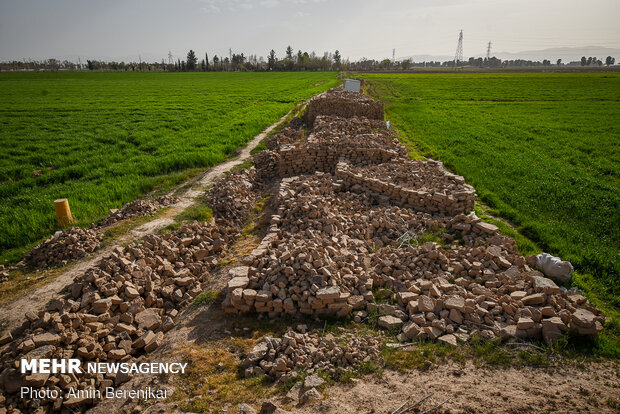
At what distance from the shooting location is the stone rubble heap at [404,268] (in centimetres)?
516

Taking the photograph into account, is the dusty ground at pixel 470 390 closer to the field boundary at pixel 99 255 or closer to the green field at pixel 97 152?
the field boundary at pixel 99 255

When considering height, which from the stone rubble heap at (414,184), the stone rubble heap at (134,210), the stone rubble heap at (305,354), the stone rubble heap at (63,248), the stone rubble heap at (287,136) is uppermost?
the stone rubble heap at (287,136)

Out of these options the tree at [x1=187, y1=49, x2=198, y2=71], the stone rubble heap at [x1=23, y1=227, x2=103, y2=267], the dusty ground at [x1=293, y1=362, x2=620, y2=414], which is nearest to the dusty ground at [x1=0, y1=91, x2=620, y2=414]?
the dusty ground at [x1=293, y1=362, x2=620, y2=414]

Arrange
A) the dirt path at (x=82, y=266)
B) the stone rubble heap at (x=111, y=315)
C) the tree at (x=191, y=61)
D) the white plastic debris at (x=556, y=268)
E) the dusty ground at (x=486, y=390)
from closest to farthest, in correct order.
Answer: the dusty ground at (x=486, y=390)
the stone rubble heap at (x=111, y=315)
the dirt path at (x=82, y=266)
the white plastic debris at (x=556, y=268)
the tree at (x=191, y=61)

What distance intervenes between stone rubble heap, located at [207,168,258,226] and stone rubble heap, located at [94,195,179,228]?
1452mm

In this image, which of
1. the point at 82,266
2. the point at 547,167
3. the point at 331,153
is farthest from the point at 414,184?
the point at 82,266

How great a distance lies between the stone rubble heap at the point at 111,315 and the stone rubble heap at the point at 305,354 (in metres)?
1.85

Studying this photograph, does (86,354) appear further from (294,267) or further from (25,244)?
(25,244)

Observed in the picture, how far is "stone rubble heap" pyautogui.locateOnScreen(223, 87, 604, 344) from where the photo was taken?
516cm

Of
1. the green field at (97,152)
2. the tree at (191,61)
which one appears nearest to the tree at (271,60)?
the tree at (191,61)

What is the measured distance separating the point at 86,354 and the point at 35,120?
977 inches

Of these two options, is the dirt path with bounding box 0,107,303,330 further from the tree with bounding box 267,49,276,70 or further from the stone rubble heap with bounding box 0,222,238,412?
the tree with bounding box 267,49,276,70

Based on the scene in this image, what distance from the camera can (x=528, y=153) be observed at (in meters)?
14.7

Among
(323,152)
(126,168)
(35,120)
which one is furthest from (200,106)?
(323,152)
